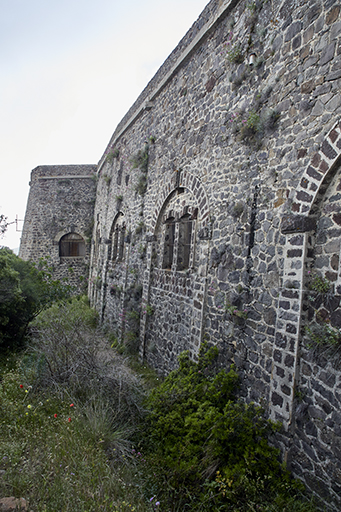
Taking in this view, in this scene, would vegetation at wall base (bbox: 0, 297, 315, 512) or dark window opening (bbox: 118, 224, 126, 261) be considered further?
dark window opening (bbox: 118, 224, 126, 261)

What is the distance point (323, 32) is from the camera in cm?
387

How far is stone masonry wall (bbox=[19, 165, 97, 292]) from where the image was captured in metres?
19.1

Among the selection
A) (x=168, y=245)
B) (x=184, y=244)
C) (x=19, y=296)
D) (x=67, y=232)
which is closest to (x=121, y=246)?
Result: (x=168, y=245)

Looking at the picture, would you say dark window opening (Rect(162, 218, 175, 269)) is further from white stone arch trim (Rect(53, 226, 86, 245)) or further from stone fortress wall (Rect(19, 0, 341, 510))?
white stone arch trim (Rect(53, 226, 86, 245))

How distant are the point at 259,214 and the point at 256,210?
0.35ft

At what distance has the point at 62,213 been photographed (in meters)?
19.4

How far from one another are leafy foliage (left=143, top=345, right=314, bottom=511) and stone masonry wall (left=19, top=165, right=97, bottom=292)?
15.2 m

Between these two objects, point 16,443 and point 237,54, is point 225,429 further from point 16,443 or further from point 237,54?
point 237,54

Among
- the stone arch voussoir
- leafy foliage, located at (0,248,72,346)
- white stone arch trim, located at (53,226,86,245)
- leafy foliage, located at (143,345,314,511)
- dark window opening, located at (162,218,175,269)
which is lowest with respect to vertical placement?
leafy foliage, located at (143,345,314,511)

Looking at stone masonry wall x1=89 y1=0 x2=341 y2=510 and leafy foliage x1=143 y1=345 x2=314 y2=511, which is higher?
stone masonry wall x1=89 y1=0 x2=341 y2=510

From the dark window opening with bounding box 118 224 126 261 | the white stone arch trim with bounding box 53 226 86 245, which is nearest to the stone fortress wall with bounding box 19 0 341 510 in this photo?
the dark window opening with bounding box 118 224 126 261

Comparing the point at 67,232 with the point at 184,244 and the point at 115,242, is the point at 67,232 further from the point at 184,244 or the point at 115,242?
the point at 184,244

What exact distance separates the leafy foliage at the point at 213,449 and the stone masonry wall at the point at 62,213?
15.2 metres

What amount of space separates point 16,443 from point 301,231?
440 cm
